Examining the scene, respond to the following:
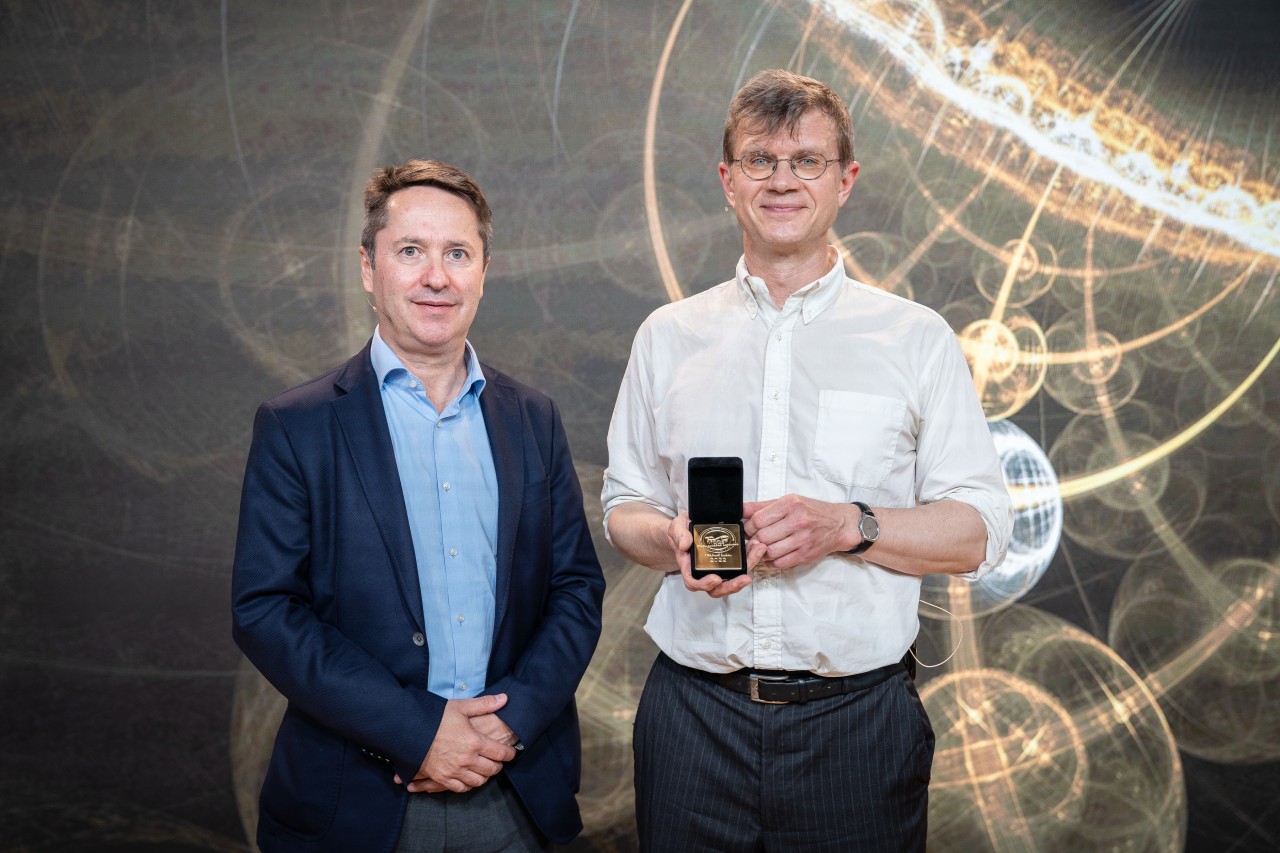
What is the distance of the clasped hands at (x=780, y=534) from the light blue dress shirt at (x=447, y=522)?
0.33 metres

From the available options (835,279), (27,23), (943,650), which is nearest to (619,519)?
(835,279)

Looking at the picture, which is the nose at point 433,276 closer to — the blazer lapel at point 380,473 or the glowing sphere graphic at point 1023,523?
the blazer lapel at point 380,473

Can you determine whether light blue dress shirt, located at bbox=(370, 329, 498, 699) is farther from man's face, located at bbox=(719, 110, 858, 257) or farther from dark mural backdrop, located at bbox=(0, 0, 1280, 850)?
dark mural backdrop, located at bbox=(0, 0, 1280, 850)

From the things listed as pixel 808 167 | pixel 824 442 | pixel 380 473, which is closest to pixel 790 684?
pixel 824 442

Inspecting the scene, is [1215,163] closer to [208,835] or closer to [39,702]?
[208,835]

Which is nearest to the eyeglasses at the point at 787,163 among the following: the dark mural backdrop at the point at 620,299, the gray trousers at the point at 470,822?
the gray trousers at the point at 470,822

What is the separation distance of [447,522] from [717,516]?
0.46 m

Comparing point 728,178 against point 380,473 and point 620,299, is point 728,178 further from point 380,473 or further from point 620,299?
point 620,299

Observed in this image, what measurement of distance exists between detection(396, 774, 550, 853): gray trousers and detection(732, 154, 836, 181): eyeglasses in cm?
111

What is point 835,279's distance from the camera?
1.90 metres

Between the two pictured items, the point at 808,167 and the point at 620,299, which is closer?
the point at 808,167

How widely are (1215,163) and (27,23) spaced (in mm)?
3390

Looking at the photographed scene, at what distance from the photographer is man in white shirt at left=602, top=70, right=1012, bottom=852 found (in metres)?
1.77

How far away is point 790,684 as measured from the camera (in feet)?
5.78
